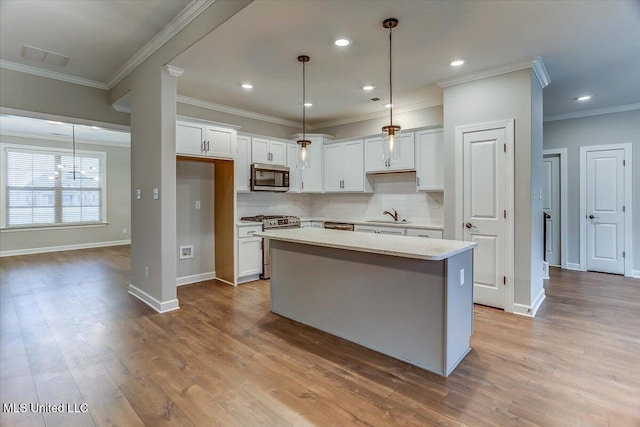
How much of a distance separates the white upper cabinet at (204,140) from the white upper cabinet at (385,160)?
2152mm

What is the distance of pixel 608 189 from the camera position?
5422mm

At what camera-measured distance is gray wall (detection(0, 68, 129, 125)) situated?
12.8 feet

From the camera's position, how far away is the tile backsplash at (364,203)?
5.09 meters

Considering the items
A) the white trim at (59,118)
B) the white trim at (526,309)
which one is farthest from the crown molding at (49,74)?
the white trim at (526,309)

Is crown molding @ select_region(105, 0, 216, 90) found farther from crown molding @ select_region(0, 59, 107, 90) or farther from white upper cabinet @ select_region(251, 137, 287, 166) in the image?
white upper cabinet @ select_region(251, 137, 287, 166)

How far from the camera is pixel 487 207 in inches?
149

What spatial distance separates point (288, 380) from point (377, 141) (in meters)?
3.98

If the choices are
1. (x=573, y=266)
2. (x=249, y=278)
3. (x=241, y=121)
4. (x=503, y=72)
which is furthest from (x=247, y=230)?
(x=573, y=266)

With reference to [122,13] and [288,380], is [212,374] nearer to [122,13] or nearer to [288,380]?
[288,380]

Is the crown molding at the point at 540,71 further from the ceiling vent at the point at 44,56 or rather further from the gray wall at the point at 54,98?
the gray wall at the point at 54,98

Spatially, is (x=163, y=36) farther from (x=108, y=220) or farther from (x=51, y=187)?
(x=108, y=220)

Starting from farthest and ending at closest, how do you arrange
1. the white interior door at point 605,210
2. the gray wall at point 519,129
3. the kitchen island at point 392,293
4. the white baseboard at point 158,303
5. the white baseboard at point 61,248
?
the white baseboard at point 61,248, the white interior door at point 605,210, the white baseboard at point 158,303, the gray wall at point 519,129, the kitchen island at point 392,293

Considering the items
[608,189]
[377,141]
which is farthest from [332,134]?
[608,189]

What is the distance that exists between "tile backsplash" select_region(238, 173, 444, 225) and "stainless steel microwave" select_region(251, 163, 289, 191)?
452 millimetres
